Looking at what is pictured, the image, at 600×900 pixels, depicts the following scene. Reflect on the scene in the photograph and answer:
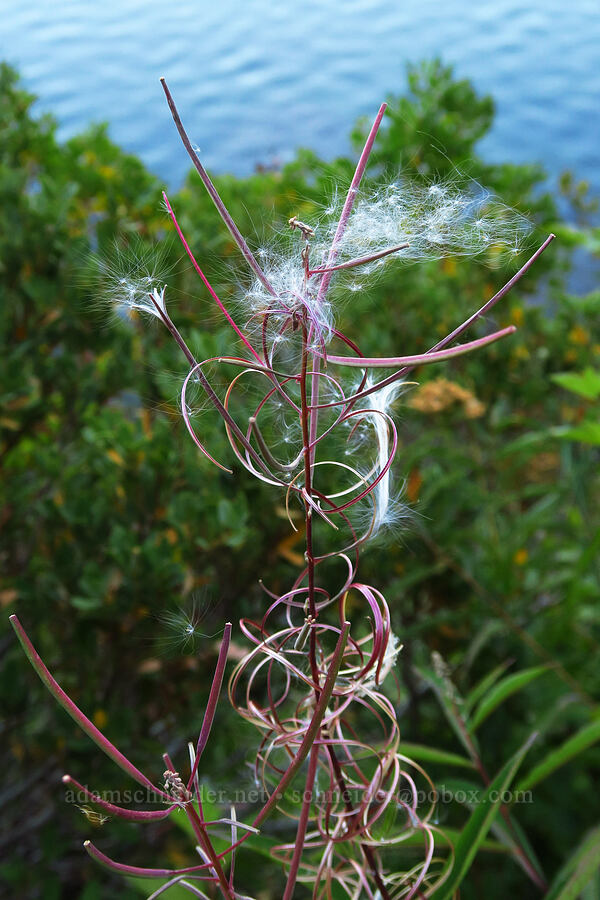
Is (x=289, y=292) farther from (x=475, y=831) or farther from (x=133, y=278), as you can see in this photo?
(x=475, y=831)

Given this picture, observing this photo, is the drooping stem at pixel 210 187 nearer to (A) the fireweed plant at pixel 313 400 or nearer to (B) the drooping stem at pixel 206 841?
(A) the fireweed plant at pixel 313 400

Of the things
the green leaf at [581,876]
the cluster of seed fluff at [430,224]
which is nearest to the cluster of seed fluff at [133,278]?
the cluster of seed fluff at [430,224]

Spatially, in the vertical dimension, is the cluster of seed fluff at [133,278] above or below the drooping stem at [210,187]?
below

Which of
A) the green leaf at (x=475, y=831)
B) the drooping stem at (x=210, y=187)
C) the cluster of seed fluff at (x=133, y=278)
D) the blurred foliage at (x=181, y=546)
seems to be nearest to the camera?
the drooping stem at (x=210, y=187)

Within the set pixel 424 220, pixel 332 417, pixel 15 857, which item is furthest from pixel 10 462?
pixel 424 220

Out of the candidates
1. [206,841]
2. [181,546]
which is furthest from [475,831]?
[181,546]

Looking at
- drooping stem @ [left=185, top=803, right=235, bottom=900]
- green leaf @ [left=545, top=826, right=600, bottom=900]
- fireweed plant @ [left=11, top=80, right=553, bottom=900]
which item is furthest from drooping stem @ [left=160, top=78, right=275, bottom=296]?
green leaf @ [left=545, top=826, right=600, bottom=900]

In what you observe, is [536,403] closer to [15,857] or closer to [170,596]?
[170,596]
